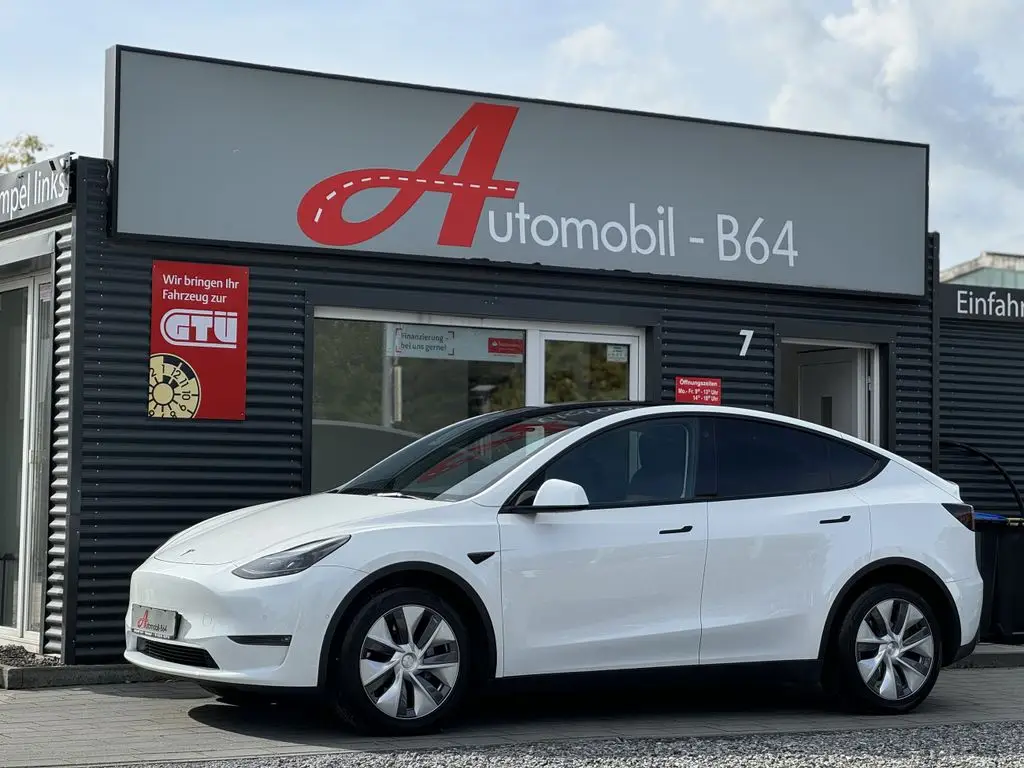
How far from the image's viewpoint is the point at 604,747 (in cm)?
732

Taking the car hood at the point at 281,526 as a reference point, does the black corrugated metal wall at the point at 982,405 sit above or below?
above

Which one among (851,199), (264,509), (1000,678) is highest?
(851,199)

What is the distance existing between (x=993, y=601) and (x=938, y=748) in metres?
4.06

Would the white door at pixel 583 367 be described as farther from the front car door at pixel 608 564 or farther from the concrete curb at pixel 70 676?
the concrete curb at pixel 70 676

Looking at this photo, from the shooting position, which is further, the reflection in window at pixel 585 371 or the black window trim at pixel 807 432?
the reflection in window at pixel 585 371

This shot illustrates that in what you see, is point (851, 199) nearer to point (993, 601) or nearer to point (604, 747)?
point (993, 601)

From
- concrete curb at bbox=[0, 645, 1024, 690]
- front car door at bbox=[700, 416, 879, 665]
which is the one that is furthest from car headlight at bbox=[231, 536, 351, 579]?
concrete curb at bbox=[0, 645, 1024, 690]

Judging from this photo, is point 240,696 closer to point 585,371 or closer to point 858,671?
point 858,671

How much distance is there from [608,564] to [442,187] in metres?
4.33

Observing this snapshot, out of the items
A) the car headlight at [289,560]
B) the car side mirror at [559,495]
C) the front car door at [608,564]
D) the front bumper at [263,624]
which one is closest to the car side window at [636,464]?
the front car door at [608,564]

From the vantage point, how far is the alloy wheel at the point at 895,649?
28.4 ft

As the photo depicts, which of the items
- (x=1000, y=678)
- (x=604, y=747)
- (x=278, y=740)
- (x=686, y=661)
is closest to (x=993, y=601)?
(x=1000, y=678)

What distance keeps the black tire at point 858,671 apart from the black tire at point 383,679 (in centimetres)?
220

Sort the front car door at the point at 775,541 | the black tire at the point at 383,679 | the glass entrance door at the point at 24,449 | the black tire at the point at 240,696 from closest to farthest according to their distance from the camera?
1. the black tire at the point at 383,679
2. the black tire at the point at 240,696
3. the front car door at the point at 775,541
4. the glass entrance door at the point at 24,449
